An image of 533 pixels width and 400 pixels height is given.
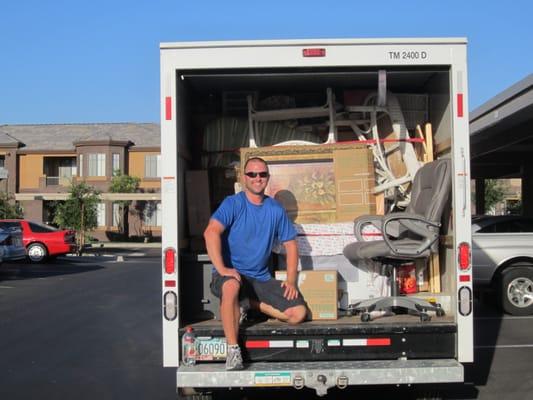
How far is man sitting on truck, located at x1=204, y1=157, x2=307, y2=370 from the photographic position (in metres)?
5.04

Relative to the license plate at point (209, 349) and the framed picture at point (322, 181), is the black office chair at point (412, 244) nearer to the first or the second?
the framed picture at point (322, 181)

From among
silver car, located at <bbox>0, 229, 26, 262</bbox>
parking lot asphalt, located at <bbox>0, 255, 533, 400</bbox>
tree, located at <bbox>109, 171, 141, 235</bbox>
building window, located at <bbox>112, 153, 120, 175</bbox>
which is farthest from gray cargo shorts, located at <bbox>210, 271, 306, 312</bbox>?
building window, located at <bbox>112, 153, 120, 175</bbox>

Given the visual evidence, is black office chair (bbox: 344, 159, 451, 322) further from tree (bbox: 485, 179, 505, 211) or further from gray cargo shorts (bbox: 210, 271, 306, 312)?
tree (bbox: 485, 179, 505, 211)

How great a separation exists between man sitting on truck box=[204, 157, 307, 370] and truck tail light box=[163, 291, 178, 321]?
0.30 m

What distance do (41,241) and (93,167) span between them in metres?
21.6

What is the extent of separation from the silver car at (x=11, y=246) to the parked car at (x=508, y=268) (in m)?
12.8

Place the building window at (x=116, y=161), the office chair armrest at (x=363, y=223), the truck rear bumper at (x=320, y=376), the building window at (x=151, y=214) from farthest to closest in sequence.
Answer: the building window at (x=116, y=161) → the building window at (x=151, y=214) → the office chair armrest at (x=363, y=223) → the truck rear bumper at (x=320, y=376)

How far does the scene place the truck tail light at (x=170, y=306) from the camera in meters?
4.91

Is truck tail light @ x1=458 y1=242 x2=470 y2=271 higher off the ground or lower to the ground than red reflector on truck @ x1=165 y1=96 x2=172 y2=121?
lower

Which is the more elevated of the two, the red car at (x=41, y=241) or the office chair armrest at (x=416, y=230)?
the office chair armrest at (x=416, y=230)

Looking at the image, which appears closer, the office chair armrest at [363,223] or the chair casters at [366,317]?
the chair casters at [366,317]

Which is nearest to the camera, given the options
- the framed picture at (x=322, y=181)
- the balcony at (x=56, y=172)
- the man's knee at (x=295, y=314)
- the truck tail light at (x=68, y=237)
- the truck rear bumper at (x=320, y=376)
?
the truck rear bumper at (x=320, y=376)

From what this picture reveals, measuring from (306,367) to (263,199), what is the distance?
1.33 m

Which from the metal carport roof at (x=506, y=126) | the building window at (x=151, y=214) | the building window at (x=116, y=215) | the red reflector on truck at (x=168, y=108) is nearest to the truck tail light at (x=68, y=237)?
the metal carport roof at (x=506, y=126)
